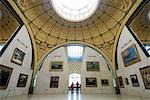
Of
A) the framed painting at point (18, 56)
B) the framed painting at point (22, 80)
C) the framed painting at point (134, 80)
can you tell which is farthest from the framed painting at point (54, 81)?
the framed painting at point (134, 80)

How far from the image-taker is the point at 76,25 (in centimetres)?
1805

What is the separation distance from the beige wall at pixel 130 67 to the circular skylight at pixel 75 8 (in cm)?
545

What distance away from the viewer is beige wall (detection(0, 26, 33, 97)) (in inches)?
467

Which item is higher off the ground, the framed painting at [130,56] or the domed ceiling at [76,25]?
the domed ceiling at [76,25]

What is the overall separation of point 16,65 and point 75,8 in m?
10.9

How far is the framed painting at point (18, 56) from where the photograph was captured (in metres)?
12.9

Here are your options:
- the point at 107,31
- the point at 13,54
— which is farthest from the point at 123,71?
the point at 13,54

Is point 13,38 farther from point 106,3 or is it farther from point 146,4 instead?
point 146,4

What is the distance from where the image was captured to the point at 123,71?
15.9 meters

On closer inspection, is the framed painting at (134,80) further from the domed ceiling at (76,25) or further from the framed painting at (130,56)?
the domed ceiling at (76,25)

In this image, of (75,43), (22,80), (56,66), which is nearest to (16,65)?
(22,80)

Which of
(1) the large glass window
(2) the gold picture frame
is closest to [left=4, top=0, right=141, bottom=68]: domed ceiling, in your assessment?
(2) the gold picture frame

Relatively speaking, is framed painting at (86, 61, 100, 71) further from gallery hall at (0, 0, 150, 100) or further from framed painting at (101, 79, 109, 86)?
framed painting at (101, 79, 109, 86)

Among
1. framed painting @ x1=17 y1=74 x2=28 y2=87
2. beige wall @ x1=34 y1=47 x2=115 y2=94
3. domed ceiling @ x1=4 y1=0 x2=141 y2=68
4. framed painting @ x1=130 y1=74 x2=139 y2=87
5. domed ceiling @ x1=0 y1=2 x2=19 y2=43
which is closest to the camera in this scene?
domed ceiling @ x1=0 y1=2 x2=19 y2=43
